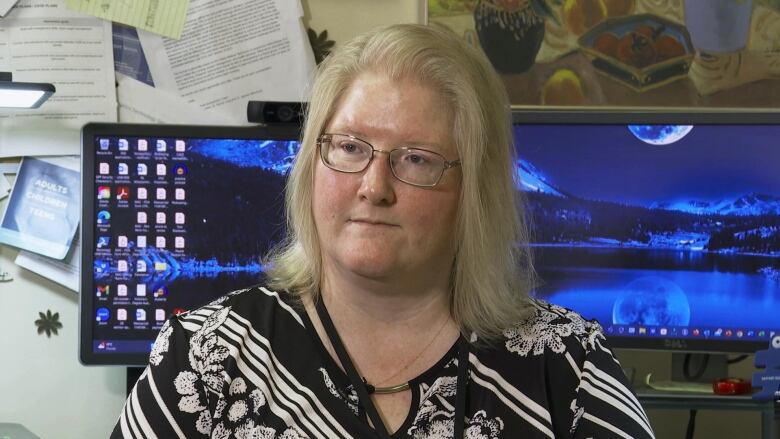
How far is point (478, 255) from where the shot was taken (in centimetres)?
Answer: 119

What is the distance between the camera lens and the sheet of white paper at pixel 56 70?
170 cm

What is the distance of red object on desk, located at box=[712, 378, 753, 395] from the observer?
5.13ft

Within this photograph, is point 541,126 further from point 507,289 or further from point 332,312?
point 332,312

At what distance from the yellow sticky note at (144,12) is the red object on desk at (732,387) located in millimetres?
1128

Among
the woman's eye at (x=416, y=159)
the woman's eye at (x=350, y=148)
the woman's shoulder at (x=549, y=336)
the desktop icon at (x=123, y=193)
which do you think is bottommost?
the woman's shoulder at (x=549, y=336)

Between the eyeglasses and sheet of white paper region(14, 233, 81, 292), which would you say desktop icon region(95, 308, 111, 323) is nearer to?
sheet of white paper region(14, 233, 81, 292)

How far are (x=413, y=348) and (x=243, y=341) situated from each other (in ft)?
0.68

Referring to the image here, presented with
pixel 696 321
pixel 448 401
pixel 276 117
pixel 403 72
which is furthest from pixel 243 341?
pixel 696 321

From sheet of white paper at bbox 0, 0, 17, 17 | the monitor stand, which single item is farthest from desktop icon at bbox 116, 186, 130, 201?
the monitor stand

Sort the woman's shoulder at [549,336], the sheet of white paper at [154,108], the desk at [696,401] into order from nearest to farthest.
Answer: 1. the woman's shoulder at [549,336]
2. the desk at [696,401]
3. the sheet of white paper at [154,108]

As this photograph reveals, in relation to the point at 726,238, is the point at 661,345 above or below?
below

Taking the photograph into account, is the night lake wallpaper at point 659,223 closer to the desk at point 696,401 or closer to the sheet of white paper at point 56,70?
the desk at point 696,401

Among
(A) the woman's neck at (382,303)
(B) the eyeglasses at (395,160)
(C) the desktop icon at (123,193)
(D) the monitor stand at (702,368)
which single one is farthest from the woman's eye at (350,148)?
(D) the monitor stand at (702,368)

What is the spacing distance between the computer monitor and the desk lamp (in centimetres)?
9
